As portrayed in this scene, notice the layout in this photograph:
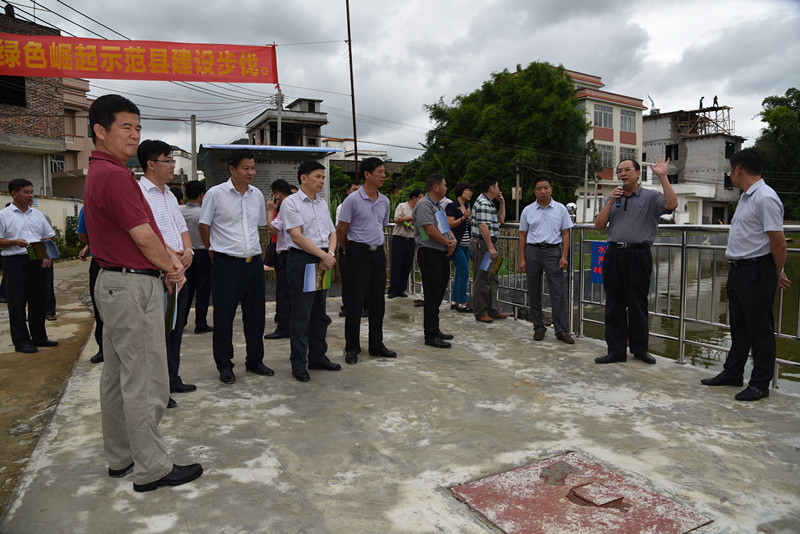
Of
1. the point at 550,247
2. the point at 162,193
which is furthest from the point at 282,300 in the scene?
the point at 550,247

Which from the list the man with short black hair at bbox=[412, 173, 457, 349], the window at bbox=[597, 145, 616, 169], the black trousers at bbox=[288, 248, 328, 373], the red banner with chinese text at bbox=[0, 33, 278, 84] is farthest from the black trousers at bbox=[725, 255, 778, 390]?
the window at bbox=[597, 145, 616, 169]

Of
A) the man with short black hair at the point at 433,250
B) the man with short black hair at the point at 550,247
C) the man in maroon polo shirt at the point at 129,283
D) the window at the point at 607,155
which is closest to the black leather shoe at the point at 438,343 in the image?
the man with short black hair at the point at 433,250

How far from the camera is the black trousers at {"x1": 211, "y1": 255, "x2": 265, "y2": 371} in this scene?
14.0 ft

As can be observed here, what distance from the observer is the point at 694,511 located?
7.80 feet

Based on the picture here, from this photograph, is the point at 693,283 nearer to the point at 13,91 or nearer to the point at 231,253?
the point at 231,253

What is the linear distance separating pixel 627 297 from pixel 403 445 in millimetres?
2777

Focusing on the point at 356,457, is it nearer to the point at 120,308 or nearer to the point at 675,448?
the point at 120,308

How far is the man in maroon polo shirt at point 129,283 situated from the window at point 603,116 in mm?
41395

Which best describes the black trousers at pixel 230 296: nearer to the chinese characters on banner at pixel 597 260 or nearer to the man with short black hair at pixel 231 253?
the man with short black hair at pixel 231 253

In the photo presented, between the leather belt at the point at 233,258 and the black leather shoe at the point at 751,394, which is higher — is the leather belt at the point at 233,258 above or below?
above

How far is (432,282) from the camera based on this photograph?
216 inches

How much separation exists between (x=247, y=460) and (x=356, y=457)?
0.57m

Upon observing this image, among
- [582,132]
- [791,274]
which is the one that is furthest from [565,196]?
[791,274]

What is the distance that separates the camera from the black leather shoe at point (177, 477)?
8.30ft
